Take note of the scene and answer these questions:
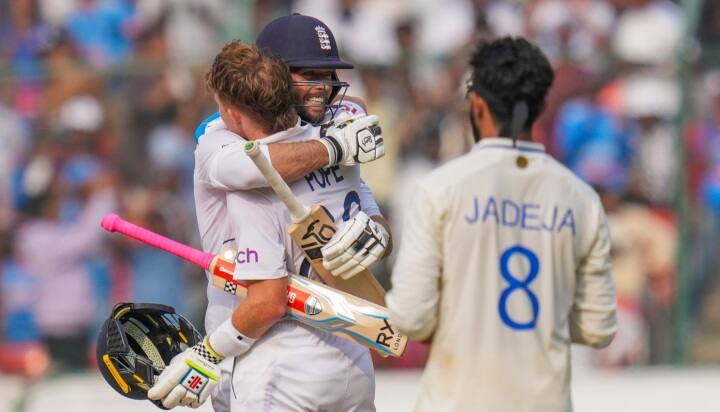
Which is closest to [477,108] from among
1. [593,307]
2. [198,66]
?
[593,307]

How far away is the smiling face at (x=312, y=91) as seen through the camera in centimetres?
439

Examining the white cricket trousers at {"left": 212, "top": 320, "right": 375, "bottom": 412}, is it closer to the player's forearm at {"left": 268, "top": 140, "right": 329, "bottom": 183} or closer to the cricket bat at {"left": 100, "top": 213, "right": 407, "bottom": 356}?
the cricket bat at {"left": 100, "top": 213, "right": 407, "bottom": 356}

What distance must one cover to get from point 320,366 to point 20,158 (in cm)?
534

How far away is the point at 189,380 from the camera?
4.24 m

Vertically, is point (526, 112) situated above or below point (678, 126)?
above

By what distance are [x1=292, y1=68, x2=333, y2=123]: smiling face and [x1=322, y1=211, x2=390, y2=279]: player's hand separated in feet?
1.30

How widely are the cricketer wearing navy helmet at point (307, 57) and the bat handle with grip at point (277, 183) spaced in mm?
397

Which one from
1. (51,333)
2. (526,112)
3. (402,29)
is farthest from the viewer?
(402,29)

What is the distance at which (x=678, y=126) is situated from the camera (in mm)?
9375

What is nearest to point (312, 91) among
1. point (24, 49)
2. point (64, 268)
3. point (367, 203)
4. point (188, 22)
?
point (367, 203)

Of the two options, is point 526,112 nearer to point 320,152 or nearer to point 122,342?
point 320,152

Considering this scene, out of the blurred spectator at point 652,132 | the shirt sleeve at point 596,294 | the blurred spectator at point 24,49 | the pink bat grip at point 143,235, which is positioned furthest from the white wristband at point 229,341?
the blurred spectator at point 652,132

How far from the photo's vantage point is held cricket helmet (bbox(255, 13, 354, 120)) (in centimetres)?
437

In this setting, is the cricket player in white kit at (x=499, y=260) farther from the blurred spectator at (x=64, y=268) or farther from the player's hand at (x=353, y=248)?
the blurred spectator at (x=64, y=268)
